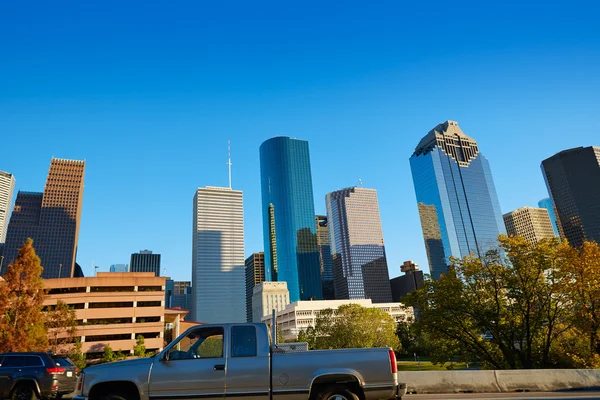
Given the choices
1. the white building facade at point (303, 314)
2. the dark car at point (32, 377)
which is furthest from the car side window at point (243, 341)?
the white building facade at point (303, 314)

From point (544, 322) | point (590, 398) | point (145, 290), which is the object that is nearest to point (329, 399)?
point (590, 398)

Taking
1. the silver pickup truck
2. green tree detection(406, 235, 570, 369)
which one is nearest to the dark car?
the silver pickup truck

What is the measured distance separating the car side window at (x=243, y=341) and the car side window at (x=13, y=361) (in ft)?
31.6

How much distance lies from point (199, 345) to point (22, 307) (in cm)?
2922

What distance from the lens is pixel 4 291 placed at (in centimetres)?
2933

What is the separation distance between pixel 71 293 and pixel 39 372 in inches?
3177

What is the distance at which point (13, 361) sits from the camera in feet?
44.1

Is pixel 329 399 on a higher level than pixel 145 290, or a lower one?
lower

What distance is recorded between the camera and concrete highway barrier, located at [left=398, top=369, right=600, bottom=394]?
45.9 feet

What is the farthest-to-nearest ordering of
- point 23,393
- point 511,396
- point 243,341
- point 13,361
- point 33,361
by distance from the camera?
point 33,361
point 13,361
point 23,393
point 511,396
point 243,341

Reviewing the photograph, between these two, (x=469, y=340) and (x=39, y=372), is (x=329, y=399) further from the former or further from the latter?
(x=469, y=340)

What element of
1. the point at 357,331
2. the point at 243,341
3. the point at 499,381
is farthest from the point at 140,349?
the point at 243,341

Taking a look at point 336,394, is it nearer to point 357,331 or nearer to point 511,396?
point 511,396

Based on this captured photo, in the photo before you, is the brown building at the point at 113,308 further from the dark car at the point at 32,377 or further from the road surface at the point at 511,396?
the road surface at the point at 511,396
